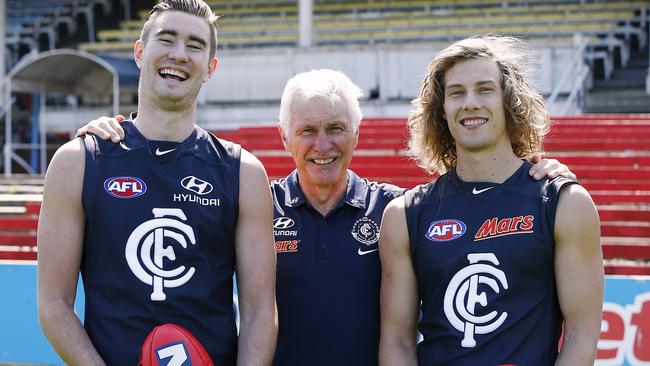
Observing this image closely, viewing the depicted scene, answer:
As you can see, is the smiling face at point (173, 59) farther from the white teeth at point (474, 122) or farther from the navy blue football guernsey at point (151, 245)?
the white teeth at point (474, 122)

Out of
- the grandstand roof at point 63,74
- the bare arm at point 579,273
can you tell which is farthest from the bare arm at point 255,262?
the grandstand roof at point 63,74

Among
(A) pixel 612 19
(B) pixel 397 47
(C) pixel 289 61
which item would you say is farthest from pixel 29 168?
(A) pixel 612 19

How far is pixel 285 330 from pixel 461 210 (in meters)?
0.75

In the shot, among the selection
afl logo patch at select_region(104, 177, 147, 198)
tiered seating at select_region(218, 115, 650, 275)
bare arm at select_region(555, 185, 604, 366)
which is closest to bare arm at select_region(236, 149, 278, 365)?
afl logo patch at select_region(104, 177, 147, 198)

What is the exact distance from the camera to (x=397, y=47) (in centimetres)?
1222

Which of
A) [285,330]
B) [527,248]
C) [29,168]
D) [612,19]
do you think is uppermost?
[612,19]

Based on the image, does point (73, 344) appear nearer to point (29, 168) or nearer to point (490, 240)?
point (490, 240)

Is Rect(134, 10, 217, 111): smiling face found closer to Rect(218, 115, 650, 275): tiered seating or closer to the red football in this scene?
the red football

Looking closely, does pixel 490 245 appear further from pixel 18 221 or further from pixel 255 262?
pixel 18 221

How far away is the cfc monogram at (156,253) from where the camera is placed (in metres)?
2.49

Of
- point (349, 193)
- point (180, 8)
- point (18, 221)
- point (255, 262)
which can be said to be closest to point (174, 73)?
point (180, 8)

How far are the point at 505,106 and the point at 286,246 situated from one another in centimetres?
88

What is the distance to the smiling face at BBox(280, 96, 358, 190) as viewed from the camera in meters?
2.86

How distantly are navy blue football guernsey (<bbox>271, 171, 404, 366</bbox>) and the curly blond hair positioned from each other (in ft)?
1.12
